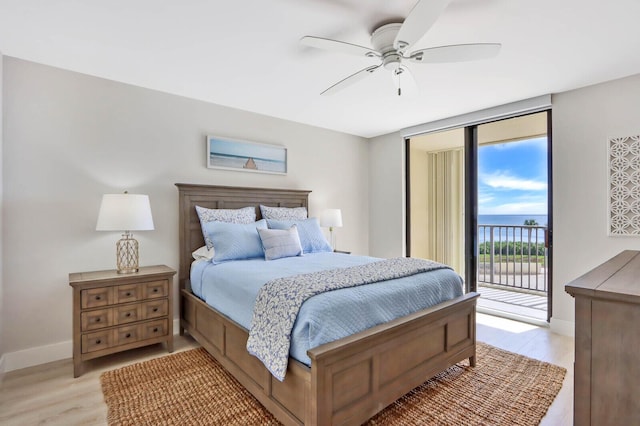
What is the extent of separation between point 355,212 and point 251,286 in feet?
10.4

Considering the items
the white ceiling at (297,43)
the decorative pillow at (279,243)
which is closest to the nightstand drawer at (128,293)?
the decorative pillow at (279,243)

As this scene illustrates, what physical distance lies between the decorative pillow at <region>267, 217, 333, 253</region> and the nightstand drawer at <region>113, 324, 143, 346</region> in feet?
4.96

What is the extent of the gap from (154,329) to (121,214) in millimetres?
1018

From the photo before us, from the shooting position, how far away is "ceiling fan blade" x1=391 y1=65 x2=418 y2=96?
7.48 feet

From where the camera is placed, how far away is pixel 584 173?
123 inches

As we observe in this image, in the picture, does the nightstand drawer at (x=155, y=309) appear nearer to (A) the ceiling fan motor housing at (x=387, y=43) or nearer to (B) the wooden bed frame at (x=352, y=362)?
(B) the wooden bed frame at (x=352, y=362)

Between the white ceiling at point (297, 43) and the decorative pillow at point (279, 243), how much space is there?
1.41m

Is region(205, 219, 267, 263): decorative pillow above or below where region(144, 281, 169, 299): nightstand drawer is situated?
above

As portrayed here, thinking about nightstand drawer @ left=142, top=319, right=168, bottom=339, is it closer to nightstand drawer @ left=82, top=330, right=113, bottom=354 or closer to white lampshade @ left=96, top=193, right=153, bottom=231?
nightstand drawer @ left=82, top=330, right=113, bottom=354

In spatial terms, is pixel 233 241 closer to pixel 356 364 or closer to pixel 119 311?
pixel 119 311

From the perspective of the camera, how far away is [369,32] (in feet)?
6.98

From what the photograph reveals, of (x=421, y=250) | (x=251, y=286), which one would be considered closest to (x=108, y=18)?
(x=251, y=286)

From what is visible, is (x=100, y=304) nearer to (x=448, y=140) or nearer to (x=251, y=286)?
(x=251, y=286)

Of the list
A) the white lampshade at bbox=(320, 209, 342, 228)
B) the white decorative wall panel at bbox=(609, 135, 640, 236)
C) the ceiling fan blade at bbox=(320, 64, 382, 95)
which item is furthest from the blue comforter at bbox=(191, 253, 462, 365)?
the white decorative wall panel at bbox=(609, 135, 640, 236)
